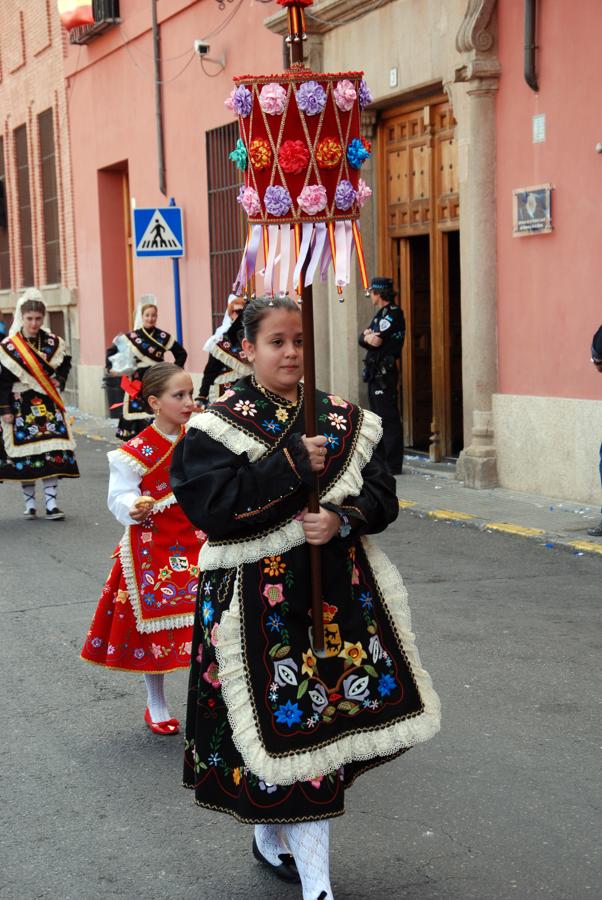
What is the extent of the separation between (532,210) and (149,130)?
1001 cm

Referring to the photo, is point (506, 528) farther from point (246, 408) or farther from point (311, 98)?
point (311, 98)

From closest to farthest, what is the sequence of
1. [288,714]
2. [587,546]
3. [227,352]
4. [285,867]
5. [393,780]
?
[288,714], [285,867], [393,780], [587,546], [227,352]

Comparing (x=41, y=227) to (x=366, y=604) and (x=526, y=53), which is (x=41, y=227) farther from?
(x=366, y=604)

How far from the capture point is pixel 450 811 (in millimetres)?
4516

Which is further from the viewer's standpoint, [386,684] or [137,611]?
[137,611]

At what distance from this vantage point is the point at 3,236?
2891 cm

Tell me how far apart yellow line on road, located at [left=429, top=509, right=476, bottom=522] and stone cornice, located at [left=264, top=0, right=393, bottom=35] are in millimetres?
5626

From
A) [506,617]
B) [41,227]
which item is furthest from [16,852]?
[41,227]

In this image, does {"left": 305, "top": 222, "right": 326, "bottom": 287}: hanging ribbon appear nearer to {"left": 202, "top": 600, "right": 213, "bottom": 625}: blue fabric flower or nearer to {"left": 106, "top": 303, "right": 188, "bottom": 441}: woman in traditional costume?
{"left": 202, "top": 600, "right": 213, "bottom": 625}: blue fabric flower

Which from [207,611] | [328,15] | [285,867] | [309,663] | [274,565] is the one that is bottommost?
[285,867]

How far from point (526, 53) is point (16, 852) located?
8597 millimetres

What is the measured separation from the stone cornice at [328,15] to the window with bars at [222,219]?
2260 millimetres

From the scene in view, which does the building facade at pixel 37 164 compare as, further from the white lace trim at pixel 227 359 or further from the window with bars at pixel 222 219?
the white lace trim at pixel 227 359

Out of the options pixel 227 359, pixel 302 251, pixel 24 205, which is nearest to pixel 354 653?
pixel 302 251
